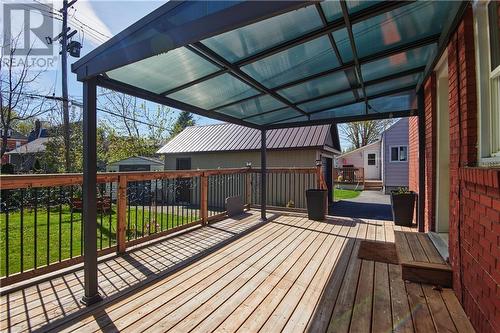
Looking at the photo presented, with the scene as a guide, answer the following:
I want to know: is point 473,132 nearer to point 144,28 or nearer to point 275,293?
point 275,293

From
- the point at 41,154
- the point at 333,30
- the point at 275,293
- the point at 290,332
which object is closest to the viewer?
the point at 290,332

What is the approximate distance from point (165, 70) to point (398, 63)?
286 cm

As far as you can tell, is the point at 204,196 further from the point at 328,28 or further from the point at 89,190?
the point at 328,28

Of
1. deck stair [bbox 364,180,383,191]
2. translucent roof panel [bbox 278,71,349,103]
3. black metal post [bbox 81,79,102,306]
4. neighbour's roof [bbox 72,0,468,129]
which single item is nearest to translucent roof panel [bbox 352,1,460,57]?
neighbour's roof [bbox 72,0,468,129]

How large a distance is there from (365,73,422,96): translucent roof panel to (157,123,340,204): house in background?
14.8 ft

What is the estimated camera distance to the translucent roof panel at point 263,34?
2152mm

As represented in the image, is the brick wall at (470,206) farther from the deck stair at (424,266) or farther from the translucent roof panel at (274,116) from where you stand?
the translucent roof panel at (274,116)

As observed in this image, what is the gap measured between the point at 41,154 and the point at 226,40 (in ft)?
54.3

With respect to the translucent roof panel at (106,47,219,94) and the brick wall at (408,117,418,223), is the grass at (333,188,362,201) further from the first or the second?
the translucent roof panel at (106,47,219,94)

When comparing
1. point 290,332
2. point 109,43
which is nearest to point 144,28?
point 109,43

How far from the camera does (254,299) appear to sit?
251 cm

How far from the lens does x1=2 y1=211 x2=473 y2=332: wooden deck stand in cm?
209

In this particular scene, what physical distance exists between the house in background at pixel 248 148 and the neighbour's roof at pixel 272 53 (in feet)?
14.8

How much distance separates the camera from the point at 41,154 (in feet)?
47.6
